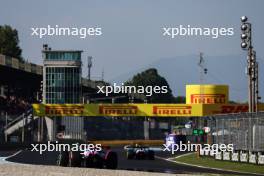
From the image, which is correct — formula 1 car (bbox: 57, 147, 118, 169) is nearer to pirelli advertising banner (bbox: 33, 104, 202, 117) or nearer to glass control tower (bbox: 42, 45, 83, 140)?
pirelli advertising banner (bbox: 33, 104, 202, 117)

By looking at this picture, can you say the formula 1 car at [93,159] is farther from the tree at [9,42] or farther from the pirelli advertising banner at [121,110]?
the tree at [9,42]

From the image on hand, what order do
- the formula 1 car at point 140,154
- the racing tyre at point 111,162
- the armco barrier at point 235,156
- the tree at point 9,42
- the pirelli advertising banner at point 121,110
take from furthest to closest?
the tree at point 9,42 → the pirelli advertising banner at point 121,110 → the formula 1 car at point 140,154 → the armco barrier at point 235,156 → the racing tyre at point 111,162

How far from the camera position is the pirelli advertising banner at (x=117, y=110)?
7675 cm

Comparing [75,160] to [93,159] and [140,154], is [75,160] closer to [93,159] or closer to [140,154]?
[93,159]

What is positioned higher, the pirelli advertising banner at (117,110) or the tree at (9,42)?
the tree at (9,42)

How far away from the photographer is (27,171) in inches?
1180

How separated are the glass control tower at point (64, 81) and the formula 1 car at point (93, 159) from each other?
195 ft

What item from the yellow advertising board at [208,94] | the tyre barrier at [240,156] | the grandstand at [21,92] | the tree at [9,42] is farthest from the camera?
the tree at [9,42]

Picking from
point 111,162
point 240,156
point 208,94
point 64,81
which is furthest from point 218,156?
point 64,81

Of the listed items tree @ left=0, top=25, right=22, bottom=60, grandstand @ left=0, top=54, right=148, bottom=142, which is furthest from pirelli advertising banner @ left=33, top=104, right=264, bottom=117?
tree @ left=0, top=25, right=22, bottom=60

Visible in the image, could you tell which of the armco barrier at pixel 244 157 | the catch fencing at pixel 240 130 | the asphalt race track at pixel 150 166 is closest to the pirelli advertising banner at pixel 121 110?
the catch fencing at pixel 240 130

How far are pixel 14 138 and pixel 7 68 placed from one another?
13.3 meters

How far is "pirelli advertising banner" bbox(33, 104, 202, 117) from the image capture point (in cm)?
7675

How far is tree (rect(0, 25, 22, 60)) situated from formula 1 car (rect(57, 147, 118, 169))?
327ft
